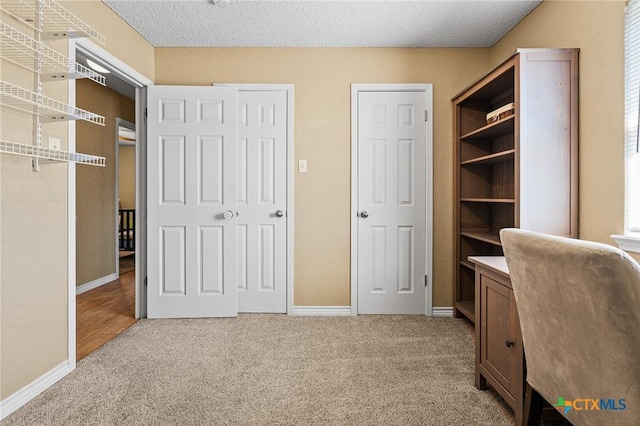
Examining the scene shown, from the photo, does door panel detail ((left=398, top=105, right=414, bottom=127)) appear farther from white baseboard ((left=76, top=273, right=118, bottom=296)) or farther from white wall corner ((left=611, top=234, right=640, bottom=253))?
white baseboard ((left=76, top=273, right=118, bottom=296))

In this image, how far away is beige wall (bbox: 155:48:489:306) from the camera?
10.1 feet

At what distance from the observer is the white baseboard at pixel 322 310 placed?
311cm

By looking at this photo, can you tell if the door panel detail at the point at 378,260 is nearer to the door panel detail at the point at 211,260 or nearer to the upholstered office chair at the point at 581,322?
the door panel detail at the point at 211,260

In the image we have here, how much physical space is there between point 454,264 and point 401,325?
76 centimetres

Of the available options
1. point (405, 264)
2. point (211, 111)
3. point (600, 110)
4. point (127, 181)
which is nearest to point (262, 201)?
A: point (211, 111)

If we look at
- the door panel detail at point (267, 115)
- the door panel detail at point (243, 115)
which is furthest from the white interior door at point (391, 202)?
the door panel detail at point (243, 115)

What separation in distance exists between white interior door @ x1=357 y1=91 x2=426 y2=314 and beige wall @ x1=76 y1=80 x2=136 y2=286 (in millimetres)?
3215

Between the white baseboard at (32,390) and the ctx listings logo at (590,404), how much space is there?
2.43 metres

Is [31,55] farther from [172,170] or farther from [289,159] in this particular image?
[289,159]

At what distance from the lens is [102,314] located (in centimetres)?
313

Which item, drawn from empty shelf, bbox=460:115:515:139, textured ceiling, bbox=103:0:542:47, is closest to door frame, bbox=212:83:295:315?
textured ceiling, bbox=103:0:542:47

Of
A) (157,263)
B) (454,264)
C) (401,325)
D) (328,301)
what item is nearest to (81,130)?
(157,263)

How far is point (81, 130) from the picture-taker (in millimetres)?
3898

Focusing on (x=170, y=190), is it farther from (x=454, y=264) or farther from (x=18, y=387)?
(x=454, y=264)
